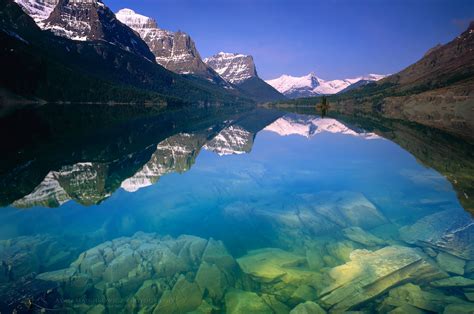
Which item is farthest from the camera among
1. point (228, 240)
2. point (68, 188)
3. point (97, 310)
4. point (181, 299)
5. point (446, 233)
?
point (68, 188)

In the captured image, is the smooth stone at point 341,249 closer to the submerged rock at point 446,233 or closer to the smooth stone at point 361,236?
the smooth stone at point 361,236

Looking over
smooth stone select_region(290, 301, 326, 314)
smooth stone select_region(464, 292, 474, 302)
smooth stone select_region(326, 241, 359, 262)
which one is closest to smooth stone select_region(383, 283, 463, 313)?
smooth stone select_region(464, 292, 474, 302)

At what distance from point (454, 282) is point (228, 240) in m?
9.30

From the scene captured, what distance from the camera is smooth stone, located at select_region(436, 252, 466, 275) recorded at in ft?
44.4

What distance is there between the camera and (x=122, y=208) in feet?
68.9

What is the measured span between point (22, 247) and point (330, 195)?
1881cm

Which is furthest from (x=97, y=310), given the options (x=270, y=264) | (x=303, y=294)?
(x=303, y=294)

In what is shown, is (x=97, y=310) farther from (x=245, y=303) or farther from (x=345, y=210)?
(x=345, y=210)

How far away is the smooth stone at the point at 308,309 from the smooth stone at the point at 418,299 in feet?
7.71

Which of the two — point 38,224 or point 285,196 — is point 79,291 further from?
point 285,196

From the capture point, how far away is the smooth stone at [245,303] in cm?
1105

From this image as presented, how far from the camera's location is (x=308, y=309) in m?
11.0

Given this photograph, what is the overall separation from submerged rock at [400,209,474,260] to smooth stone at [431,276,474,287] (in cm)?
219

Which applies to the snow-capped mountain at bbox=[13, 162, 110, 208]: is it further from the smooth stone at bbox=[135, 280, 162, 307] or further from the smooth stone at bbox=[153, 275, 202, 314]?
the smooth stone at bbox=[153, 275, 202, 314]
